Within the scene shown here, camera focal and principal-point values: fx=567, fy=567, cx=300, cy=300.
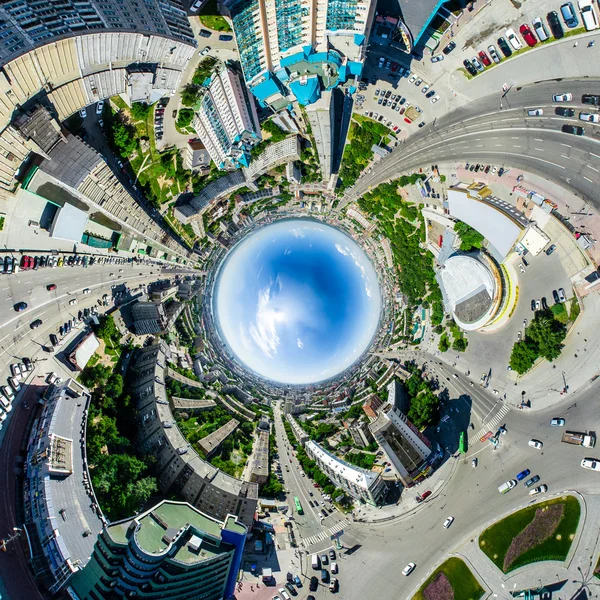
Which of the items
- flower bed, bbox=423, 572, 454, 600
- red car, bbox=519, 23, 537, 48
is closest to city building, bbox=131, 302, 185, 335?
flower bed, bbox=423, 572, 454, 600

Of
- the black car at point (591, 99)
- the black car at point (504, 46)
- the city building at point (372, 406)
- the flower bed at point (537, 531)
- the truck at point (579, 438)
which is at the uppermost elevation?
the black car at point (504, 46)

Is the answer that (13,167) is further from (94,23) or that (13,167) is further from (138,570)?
(138,570)

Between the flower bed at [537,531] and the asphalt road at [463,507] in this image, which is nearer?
the flower bed at [537,531]

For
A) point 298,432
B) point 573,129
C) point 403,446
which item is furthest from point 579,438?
point 573,129

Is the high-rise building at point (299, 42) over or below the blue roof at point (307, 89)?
over

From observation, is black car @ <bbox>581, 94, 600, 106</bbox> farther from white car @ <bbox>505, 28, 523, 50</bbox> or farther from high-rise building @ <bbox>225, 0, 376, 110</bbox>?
high-rise building @ <bbox>225, 0, 376, 110</bbox>

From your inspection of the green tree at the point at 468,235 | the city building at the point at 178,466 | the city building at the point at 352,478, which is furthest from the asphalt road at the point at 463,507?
the green tree at the point at 468,235

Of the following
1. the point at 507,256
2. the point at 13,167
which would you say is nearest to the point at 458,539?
the point at 507,256

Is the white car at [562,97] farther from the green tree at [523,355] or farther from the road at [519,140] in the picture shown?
the green tree at [523,355]
